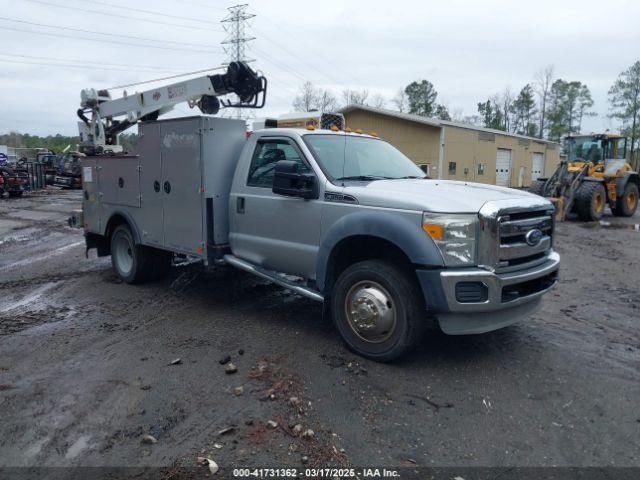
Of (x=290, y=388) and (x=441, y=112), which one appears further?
(x=441, y=112)

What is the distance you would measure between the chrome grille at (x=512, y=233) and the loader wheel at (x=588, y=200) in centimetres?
1287

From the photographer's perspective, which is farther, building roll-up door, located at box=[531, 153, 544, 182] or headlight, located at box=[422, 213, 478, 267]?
building roll-up door, located at box=[531, 153, 544, 182]

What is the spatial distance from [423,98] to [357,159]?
61.7 m

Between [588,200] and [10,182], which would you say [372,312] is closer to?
[588,200]

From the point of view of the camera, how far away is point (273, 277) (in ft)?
18.5

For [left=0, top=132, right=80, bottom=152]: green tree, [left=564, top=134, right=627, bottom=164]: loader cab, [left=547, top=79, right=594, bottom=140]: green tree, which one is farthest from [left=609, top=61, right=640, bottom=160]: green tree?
[left=0, top=132, right=80, bottom=152]: green tree

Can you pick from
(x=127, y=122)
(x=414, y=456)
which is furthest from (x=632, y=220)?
(x=414, y=456)

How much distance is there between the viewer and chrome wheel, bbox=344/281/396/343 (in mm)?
4594

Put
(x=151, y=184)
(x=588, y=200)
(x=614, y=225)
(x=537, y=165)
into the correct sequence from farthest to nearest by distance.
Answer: (x=537, y=165), (x=588, y=200), (x=614, y=225), (x=151, y=184)

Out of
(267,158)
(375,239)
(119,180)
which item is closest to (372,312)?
(375,239)

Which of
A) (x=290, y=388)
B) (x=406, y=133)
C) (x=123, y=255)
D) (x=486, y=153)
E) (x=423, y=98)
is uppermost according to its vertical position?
(x=423, y=98)

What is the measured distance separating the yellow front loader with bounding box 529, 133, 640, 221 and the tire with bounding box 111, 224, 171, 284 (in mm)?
11757

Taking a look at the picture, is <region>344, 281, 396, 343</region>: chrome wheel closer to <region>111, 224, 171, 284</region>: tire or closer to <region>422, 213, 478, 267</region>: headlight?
<region>422, 213, 478, 267</region>: headlight

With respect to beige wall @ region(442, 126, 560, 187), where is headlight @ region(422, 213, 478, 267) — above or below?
below
